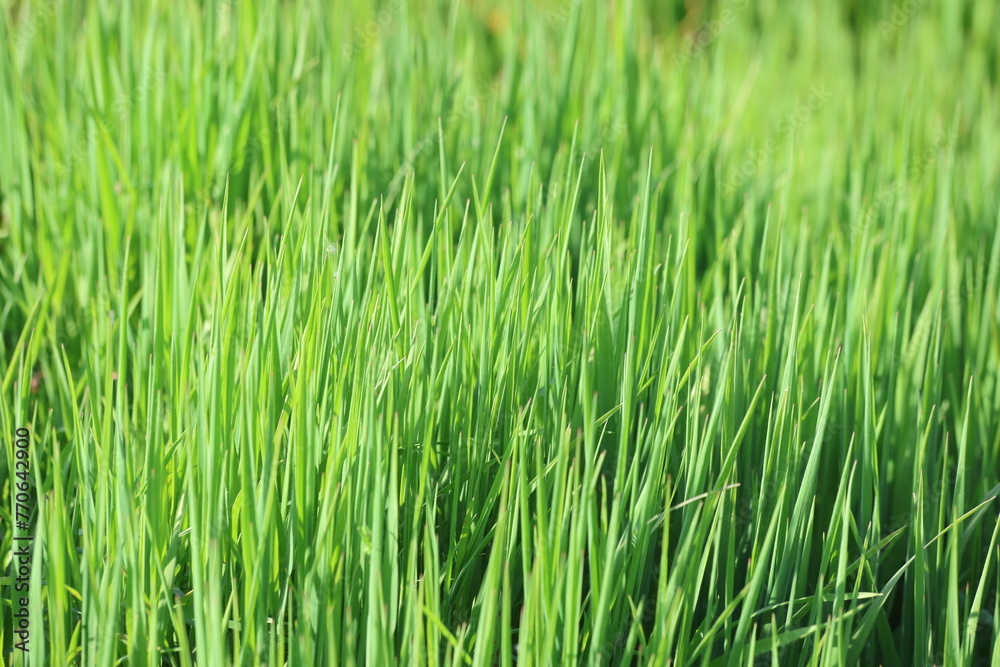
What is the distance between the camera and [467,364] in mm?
871

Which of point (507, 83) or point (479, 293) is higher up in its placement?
point (507, 83)

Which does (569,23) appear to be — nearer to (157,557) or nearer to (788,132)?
(788,132)

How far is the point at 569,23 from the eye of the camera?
65.1 inches

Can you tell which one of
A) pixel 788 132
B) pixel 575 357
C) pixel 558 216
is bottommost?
pixel 575 357

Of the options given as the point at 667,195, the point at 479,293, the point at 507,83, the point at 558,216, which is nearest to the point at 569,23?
the point at 507,83

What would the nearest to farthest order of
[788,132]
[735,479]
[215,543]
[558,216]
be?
[215,543]
[735,479]
[558,216]
[788,132]

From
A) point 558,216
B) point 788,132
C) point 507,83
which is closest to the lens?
point 558,216

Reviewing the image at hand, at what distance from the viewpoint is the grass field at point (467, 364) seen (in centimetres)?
71

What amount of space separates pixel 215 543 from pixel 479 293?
397 mm

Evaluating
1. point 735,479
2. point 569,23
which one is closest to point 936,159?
point 569,23

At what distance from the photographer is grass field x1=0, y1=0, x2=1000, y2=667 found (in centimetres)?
71

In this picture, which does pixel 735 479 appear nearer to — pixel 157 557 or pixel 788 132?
pixel 157 557

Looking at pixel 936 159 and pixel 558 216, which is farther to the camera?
pixel 936 159

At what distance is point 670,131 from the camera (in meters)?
1.58
